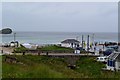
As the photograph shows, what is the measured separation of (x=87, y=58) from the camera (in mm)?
32344

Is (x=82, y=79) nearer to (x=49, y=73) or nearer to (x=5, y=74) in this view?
(x=49, y=73)

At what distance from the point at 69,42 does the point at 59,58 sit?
18189 millimetres

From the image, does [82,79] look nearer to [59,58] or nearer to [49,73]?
[49,73]

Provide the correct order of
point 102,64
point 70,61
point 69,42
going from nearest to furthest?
point 102,64 → point 70,61 → point 69,42

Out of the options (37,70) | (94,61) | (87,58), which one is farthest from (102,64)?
(37,70)

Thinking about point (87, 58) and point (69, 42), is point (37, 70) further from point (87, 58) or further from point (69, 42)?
point (69, 42)

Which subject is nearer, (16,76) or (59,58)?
(16,76)

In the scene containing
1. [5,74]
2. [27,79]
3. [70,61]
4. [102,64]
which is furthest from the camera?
[70,61]

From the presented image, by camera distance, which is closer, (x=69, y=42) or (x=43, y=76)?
(x=43, y=76)

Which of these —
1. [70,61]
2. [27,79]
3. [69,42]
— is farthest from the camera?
[69,42]

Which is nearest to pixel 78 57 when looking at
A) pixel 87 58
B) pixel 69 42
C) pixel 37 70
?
pixel 87 58

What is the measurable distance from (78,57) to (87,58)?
103 cm

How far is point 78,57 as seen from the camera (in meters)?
32.8

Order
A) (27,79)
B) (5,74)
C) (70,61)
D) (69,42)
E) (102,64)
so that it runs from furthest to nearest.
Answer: (69,42) → (70,61) → (102,64) → (5,74) → (27,79)
